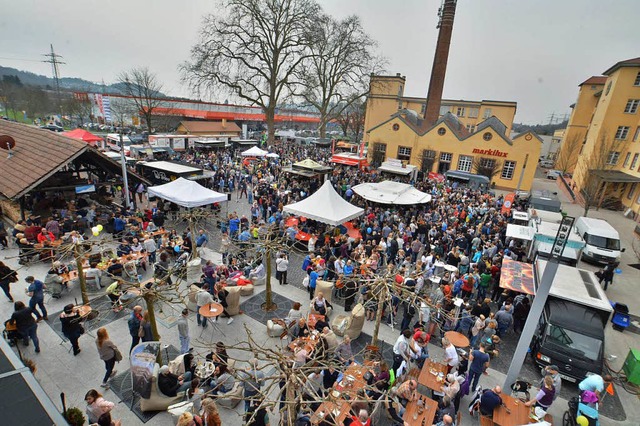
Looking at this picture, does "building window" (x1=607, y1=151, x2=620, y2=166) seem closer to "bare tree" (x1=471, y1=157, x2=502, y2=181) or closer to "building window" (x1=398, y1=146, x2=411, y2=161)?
"bare tree" (x1=471, y1=157, x2=502, y2=181)

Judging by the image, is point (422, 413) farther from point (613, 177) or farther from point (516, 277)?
point (613, 177)

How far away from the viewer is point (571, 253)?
12.2 meters

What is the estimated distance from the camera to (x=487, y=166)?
3072 cm

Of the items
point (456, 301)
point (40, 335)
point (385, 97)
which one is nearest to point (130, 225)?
point (40, 335)

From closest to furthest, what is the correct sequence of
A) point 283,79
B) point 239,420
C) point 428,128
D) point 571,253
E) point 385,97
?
point 239,420, point 571,253, point 283,79, point 428,128, point 385,97

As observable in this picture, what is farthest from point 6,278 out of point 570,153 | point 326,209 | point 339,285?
point 570,153

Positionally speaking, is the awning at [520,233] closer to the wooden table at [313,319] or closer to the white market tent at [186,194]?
the wooden table at [313,319]

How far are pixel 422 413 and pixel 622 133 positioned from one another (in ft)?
111

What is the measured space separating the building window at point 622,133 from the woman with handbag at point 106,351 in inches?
1477

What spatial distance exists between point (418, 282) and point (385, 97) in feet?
147

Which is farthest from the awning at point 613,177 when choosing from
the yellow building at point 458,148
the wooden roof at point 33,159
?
the wooden roof at point 33,159

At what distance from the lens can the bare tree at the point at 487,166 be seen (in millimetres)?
30072

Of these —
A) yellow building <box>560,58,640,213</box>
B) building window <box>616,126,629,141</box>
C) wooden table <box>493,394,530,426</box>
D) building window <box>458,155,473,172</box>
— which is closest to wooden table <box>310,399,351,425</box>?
wooden table <box>493,394,530,426</box>

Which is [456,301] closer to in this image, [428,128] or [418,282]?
[418,282]
